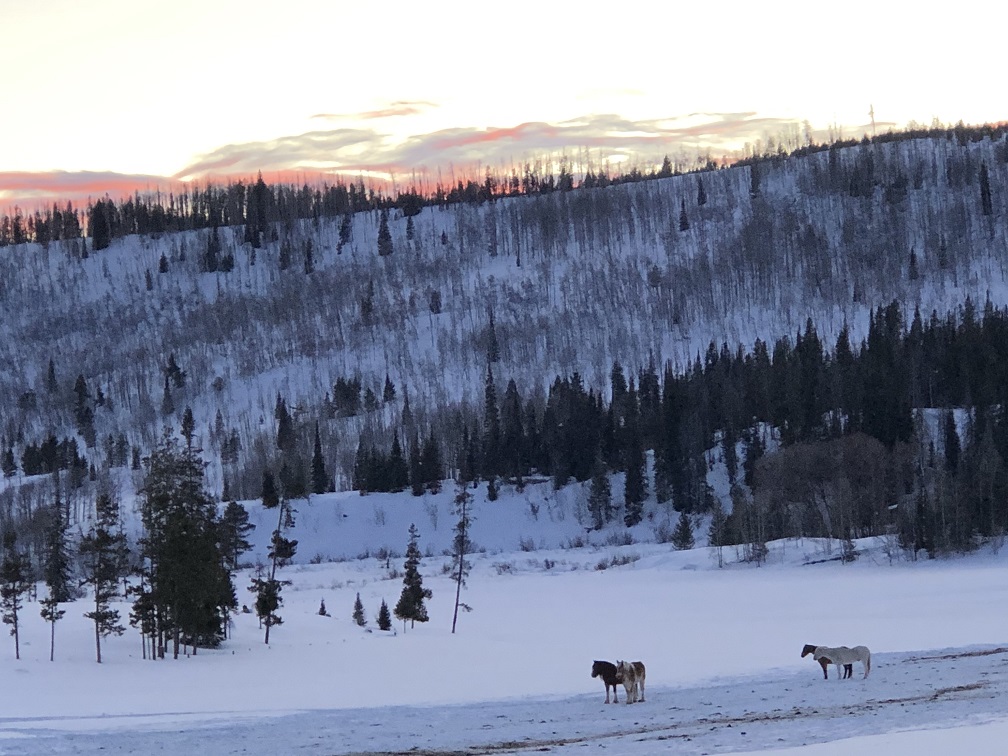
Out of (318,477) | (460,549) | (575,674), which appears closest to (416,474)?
(318,477)

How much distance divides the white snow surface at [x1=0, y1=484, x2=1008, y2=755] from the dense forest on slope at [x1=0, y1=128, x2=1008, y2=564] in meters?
25.8

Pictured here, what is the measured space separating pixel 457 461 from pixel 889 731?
97524mm

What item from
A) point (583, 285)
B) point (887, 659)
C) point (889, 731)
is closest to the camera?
point (889, 731)

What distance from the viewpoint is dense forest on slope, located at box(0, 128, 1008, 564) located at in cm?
10169

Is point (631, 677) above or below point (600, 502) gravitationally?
above

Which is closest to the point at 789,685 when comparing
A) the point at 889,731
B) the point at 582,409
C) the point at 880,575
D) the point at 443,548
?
the point at 889,731

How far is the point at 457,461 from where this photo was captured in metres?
117

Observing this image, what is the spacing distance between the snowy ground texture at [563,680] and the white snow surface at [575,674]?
10cm

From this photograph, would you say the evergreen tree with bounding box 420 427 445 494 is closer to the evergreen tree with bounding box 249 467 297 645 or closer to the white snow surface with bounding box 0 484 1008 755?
the evergreen tree with bounding box 249 467 297 645

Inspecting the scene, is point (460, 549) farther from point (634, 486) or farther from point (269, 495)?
point (269, 495)

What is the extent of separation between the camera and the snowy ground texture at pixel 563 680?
851 inches

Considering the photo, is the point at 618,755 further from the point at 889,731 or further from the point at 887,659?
the point at 887,659

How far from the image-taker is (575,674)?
104ft

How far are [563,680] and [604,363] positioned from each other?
13694cm
